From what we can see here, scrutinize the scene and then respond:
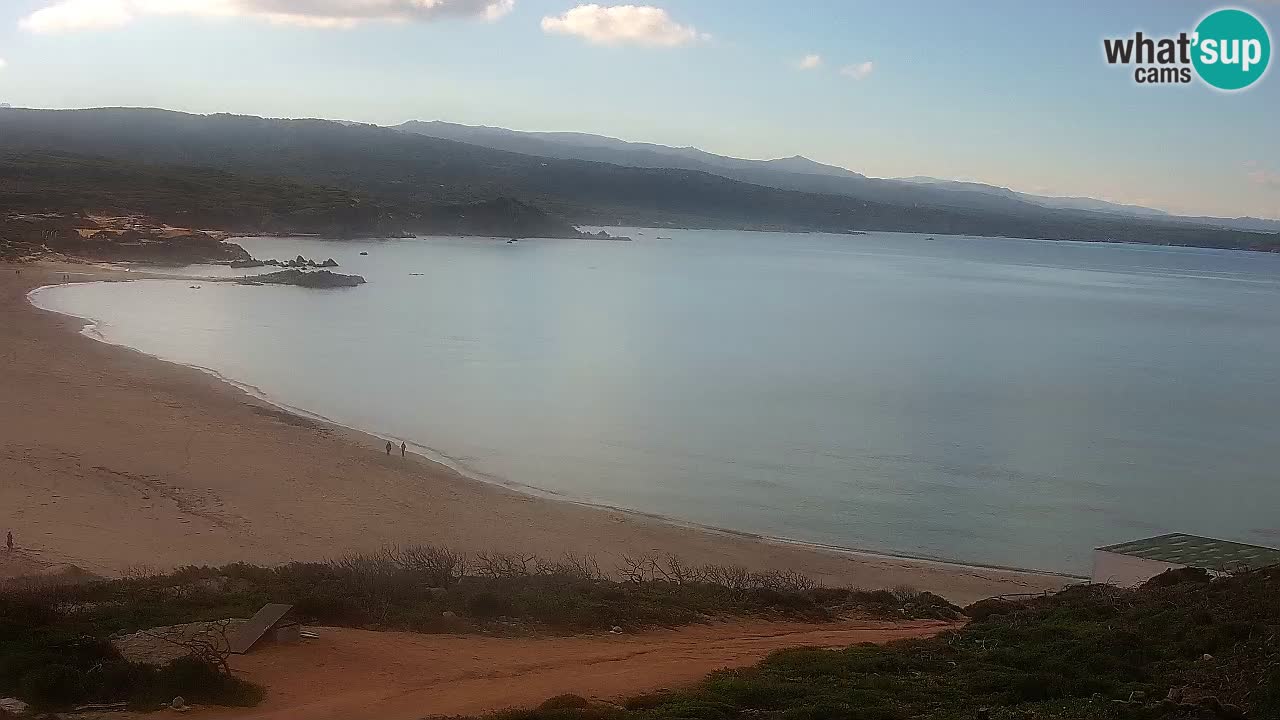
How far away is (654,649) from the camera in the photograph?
8.65 metres

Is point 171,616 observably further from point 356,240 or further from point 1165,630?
point 356,240

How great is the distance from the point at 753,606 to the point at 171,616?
5272mm

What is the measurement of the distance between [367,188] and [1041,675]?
369 ft

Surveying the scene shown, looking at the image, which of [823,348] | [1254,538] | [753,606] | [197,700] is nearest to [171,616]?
[197,700]

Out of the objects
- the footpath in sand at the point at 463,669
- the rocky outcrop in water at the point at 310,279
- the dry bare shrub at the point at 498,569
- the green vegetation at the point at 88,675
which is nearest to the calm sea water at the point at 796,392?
the rocky outcrop in water at the point at 310,279

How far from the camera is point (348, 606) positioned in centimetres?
879

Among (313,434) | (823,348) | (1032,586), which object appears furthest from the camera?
(823,348)

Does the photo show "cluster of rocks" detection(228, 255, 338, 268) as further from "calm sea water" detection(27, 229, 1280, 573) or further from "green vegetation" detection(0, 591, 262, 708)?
"green vegetation" detection(0, 591, 262, 708)

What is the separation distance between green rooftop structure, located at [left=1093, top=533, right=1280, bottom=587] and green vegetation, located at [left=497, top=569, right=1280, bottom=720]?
10.4ft

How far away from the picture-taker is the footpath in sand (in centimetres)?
680

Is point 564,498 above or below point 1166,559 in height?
below

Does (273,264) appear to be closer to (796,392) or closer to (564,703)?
(796,392)

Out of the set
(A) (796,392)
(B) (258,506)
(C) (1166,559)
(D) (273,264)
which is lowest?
(B) (258,506)

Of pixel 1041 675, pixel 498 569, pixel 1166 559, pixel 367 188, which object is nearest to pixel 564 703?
pixel 1041 675
